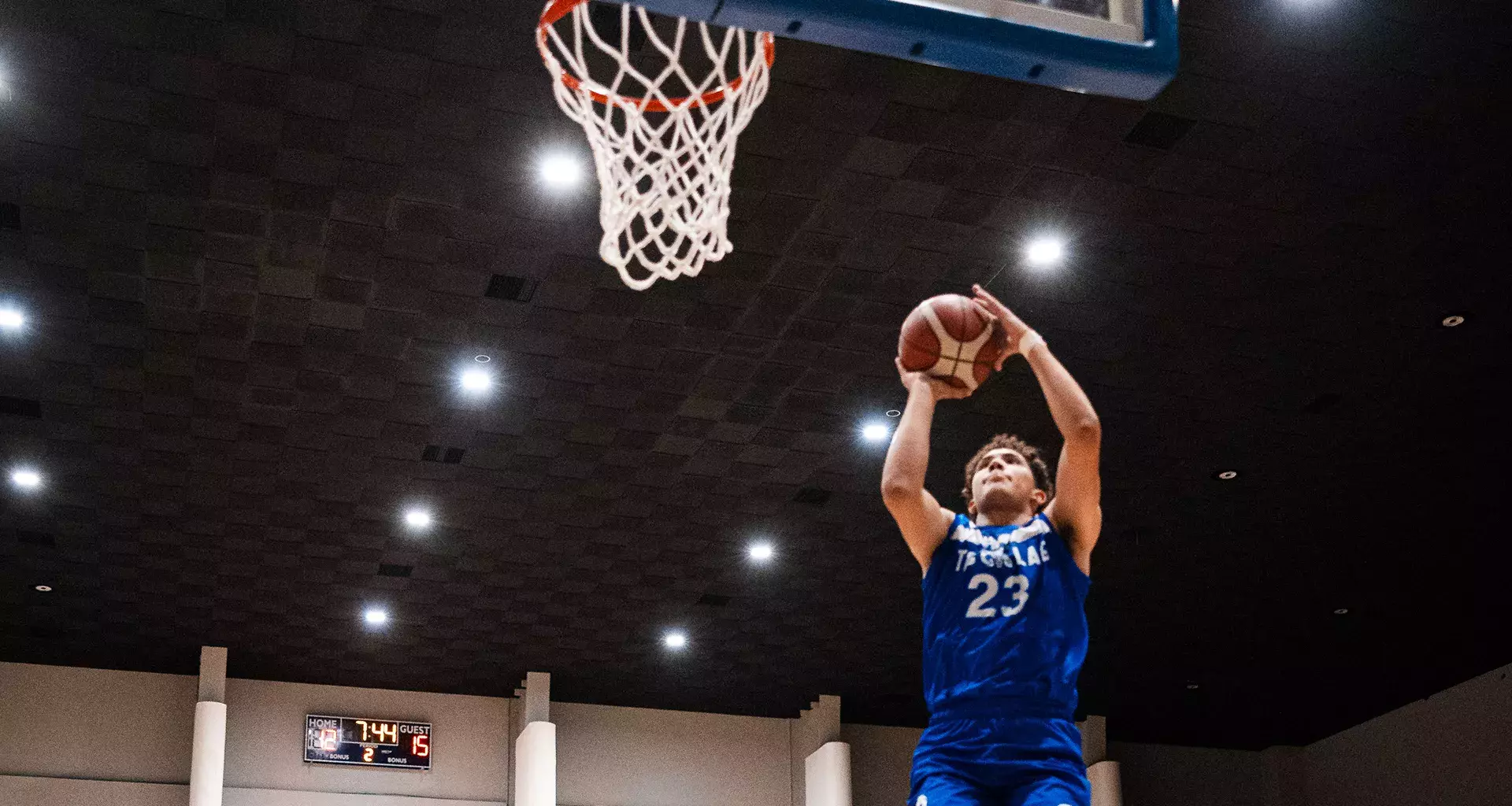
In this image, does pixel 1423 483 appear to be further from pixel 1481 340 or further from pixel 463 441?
pixel 463 441

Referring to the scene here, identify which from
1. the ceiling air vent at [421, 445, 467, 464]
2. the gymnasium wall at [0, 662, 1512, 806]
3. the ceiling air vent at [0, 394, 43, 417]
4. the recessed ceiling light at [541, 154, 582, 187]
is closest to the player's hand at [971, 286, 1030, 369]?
the recessed ceiling light at [541, 154, 582, 187]

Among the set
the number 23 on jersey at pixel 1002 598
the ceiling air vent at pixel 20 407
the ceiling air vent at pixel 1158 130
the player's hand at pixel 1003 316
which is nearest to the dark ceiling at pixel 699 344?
the ceiling air vent at pixel 1158 130

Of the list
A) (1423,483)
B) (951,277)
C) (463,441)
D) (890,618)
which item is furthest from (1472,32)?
(890,618)

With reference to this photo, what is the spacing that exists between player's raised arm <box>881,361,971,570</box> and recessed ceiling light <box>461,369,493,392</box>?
6516mm

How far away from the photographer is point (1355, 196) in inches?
351

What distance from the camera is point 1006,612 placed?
160 inches

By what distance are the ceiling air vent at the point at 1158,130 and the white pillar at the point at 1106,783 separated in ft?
31.8

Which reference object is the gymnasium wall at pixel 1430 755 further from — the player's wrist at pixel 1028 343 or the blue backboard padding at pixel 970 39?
the player's wrist at pixel 1028 343

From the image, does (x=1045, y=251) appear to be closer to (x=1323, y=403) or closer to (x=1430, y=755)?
(x=1323, y=403)

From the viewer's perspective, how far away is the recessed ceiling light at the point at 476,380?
10500 mm

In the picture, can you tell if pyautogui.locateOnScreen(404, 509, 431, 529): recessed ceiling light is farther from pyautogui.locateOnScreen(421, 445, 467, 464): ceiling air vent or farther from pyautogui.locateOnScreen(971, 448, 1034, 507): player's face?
pyautogui.locateOnScreen(971, 448, 1034, 507): player's face

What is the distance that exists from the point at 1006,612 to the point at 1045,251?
5.49 m

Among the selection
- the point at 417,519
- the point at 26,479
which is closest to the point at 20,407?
the point at 26,479

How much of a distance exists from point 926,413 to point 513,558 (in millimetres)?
9641
